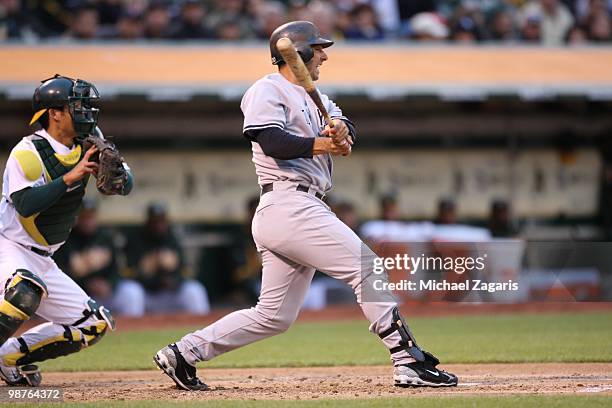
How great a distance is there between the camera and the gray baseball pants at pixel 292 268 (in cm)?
520

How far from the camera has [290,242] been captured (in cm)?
523

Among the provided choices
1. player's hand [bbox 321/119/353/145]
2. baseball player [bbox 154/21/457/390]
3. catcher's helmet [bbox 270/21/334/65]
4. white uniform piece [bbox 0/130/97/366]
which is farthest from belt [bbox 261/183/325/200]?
white uniform piece [bbox 0/130/97/366]

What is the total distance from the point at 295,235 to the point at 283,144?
1.44 feet

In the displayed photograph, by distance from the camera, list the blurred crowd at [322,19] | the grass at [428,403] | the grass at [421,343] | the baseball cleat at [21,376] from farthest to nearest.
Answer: the blurred crowd at [322,19] → the grass at [421,343] → the baseball cleat at [21,376] → the grass at [428,403]

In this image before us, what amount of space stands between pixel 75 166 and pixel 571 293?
6.38 meters

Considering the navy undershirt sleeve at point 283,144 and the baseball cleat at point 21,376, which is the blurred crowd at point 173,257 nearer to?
the baseball cleat at point 21,376

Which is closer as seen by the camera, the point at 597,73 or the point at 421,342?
the point at 421,342

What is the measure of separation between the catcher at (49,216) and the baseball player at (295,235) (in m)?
0.65

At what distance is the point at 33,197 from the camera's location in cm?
541

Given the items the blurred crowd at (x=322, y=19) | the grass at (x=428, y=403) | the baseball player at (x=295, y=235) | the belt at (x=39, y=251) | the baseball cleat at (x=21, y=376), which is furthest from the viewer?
the blurred crowd at (x=322, y=19)

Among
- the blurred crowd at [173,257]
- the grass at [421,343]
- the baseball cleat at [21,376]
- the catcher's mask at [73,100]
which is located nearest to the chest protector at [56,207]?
the catcher's mask at [73,100]

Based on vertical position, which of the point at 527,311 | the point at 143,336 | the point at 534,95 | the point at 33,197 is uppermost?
the point at 33,197

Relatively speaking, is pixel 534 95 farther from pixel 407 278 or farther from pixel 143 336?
pixel 407 278

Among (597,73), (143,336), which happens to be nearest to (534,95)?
(597,73)
